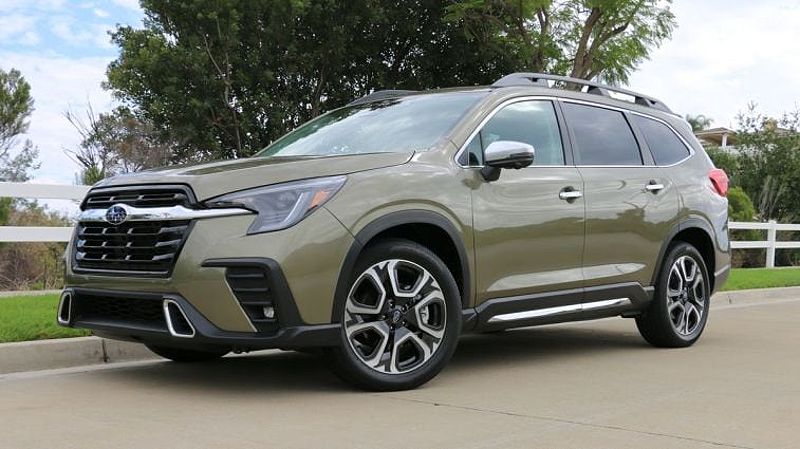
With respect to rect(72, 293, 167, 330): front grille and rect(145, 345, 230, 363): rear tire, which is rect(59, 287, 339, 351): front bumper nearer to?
rect(72, 293, 167, 330): front grille

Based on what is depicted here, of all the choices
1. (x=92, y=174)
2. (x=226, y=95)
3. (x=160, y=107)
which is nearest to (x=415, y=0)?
(x=226, y=95)

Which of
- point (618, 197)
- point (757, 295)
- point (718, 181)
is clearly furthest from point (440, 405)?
point (757, 295)

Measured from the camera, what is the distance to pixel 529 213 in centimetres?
576

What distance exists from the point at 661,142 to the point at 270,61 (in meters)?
19.3

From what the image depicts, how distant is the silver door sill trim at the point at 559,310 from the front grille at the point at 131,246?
2.04 meters

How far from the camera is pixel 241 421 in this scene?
4.32 metres

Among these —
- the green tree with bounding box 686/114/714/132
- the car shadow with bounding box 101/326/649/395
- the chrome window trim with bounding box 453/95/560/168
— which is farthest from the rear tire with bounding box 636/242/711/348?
the green tree with bounding box 686/114/714/132

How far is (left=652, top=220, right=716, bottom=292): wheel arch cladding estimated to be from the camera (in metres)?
6.93

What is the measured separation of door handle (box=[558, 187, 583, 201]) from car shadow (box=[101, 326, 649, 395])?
3.96ft

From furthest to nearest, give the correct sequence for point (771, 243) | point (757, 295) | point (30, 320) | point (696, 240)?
point (771, 243) < point (757, 295) < point (696, 240) < point (30, 320)

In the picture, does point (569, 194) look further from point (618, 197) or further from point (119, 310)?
point (119, 310)

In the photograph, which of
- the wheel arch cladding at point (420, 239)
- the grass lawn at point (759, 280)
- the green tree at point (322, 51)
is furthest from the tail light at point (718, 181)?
the green tree at point (322, 51)

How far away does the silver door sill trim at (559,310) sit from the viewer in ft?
18.6

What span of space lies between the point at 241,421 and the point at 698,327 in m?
4.46
